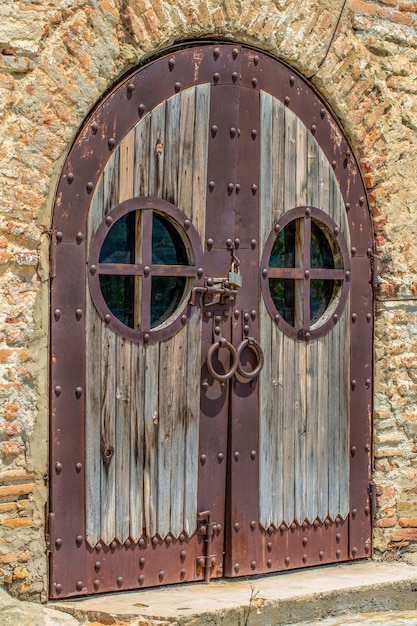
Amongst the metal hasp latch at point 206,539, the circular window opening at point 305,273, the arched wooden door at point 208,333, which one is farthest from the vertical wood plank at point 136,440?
the circular window opening at point 305,273

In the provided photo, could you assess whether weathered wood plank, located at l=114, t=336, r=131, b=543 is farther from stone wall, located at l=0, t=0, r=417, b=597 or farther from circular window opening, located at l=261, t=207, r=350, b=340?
circular window opening, located at l=261, t=207, r=350, b=340

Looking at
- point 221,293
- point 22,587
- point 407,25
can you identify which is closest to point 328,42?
point 407,25

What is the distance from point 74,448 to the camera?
461 cm

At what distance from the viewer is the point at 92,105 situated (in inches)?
181

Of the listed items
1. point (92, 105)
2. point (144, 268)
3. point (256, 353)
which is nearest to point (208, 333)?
point (256, 353)

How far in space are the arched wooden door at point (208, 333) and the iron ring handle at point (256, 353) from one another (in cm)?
2

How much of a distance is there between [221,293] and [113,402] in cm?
80

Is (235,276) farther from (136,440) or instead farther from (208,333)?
(136,440)

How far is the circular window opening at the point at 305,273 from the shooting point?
526 centimetres

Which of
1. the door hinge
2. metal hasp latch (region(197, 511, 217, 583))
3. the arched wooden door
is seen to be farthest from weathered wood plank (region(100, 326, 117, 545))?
the door hinge

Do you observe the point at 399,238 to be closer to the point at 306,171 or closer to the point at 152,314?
the point at 306,171

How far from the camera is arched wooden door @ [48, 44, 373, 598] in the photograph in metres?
4.65

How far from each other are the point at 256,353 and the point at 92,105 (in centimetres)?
154

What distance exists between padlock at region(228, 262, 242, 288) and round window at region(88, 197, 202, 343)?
0.56ft
